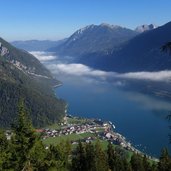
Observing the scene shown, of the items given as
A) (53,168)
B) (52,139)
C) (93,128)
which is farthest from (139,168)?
(93,128)

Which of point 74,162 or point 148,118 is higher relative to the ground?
point 74,162

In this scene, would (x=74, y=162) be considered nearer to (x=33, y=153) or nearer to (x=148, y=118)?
(x=33, y=153)

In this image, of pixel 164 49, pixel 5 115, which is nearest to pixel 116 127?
pixel 5 115

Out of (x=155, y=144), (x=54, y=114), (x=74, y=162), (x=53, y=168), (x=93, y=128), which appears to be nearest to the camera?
(x=53, y=168)

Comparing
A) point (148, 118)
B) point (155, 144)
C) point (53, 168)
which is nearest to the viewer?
point (53, 168)

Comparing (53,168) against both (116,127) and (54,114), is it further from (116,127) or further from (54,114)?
(54,114)

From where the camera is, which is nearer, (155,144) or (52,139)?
(155,144)

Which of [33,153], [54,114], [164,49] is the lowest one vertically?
[54,114]

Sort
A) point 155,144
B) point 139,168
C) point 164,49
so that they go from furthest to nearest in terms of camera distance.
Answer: point 155,144
point 139,168
point 164,49

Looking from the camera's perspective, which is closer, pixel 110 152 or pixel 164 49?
pixel 164 49
